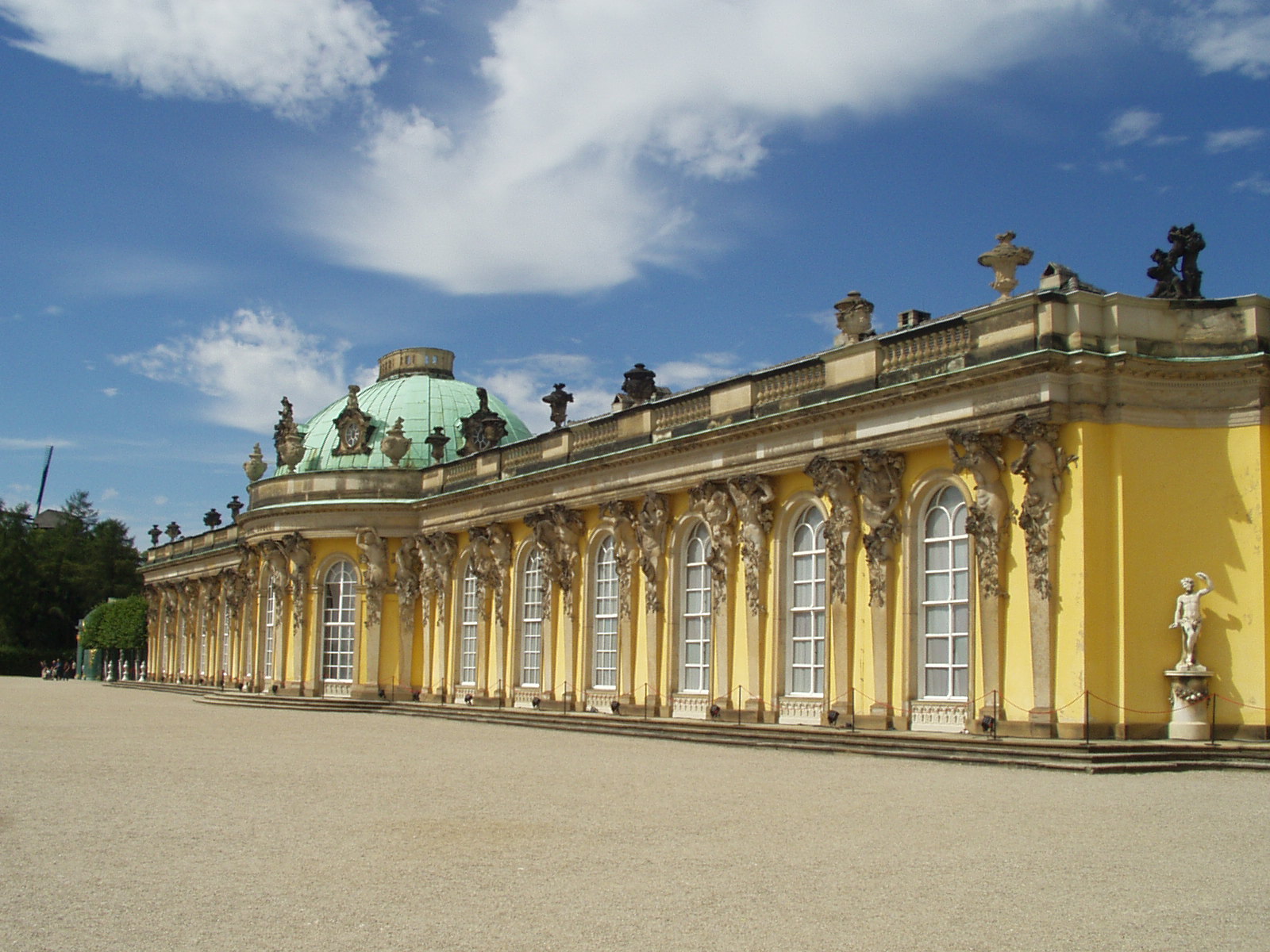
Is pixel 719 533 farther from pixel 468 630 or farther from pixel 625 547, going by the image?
pixel 468 630

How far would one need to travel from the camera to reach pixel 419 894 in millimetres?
9000

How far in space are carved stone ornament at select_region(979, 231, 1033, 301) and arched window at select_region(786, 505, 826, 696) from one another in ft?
18.5

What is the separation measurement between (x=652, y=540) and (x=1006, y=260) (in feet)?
35.2

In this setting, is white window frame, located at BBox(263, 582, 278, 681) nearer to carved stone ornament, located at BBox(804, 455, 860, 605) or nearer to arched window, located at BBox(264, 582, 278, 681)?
arched window, located at BBox(264, 582, 278, 681)

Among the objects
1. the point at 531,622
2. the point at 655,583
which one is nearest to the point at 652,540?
the point at 655,583

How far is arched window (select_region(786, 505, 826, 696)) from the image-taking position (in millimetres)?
25422

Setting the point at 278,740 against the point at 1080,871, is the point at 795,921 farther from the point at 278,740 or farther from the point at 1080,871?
the point at 278,740

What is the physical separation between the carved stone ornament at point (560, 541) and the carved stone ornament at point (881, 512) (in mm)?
10802

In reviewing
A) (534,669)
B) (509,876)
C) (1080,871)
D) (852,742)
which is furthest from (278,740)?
(1080,871)

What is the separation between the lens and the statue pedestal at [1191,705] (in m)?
19.7

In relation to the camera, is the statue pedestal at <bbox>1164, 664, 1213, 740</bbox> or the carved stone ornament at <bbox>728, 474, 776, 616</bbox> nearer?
the statue pedestal at <bbox>1164, 664, 1213, 740</bbox>

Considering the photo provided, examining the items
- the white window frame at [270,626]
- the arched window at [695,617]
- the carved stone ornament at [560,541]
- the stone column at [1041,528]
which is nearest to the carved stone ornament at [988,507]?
the stone column at [1041,528]

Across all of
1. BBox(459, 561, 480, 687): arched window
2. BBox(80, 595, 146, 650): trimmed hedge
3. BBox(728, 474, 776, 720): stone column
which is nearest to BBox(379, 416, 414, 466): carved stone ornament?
BBox(459, 561, 480, 687): arched window

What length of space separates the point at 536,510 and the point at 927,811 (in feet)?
72.2
